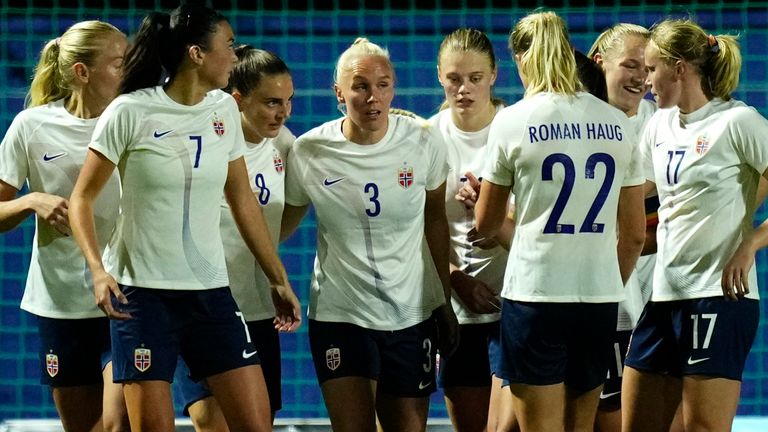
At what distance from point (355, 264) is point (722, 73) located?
Result: 52.7 inches

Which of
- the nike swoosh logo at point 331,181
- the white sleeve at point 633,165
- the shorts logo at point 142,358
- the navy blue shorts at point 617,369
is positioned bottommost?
the navy blue shorts at point 617,369

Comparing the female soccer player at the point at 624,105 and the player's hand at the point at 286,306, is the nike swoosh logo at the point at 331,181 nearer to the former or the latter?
the player's hand at the point at 286,306

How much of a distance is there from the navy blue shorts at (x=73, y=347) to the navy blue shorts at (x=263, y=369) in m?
0.29

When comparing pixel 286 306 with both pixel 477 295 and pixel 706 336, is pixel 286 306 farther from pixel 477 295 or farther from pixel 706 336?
pixel 706 336

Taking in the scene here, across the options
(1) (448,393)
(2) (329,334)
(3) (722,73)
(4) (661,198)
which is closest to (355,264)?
(2) (329,334)

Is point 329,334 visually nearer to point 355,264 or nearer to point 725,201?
point 355,264

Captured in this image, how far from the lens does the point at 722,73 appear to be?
12.7 ft

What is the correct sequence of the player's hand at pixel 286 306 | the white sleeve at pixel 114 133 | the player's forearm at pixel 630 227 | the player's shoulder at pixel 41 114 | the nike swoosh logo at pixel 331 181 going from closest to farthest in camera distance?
the white sleeve at pixel 114 133, the player's forearm at pixel 630 227, the player's hand at pixel 286 306, the nike swoosh logo at pixel 331 181, the player's shoulder at pixel 41 114

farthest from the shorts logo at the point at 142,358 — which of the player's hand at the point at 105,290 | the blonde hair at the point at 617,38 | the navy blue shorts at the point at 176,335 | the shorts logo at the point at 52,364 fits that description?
the blonde hair at the point at 617,38

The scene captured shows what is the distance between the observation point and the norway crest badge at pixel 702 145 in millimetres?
3809

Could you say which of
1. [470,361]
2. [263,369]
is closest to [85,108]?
[263,369]

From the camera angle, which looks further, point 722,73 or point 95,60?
point 95,60

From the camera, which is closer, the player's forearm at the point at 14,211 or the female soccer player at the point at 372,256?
the player's forearm at the point at 14,211

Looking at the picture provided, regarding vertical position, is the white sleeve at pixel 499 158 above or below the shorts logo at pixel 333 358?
above
